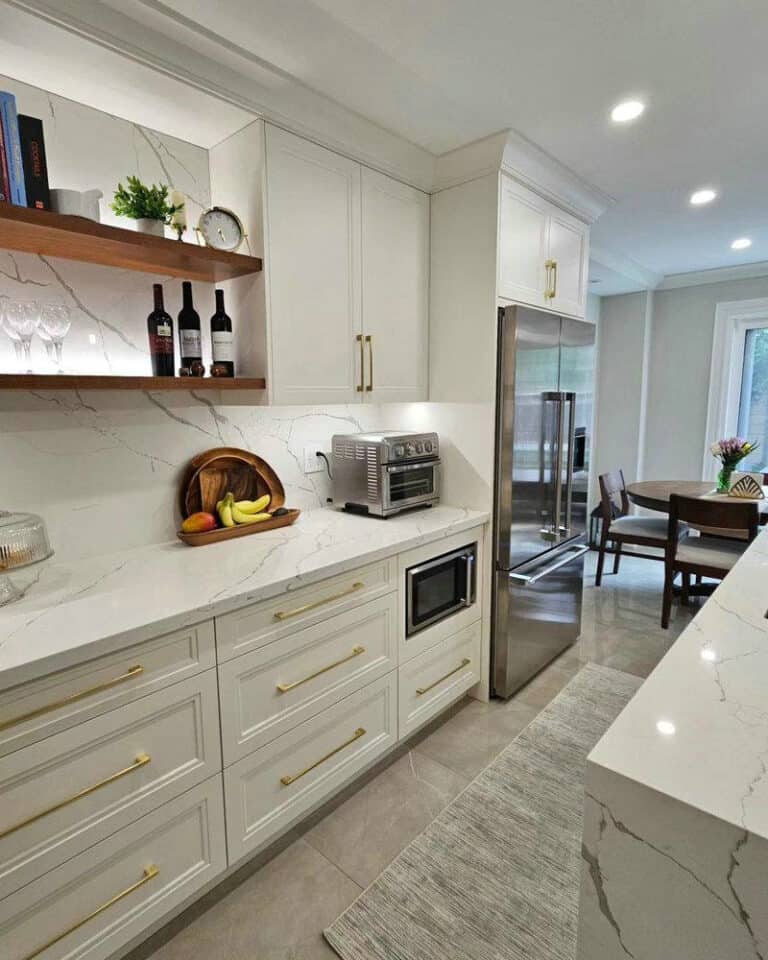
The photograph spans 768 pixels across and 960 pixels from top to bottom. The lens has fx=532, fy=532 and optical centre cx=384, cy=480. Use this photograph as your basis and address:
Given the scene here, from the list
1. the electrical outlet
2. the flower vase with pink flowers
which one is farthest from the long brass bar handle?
the flower vase with pink flowers

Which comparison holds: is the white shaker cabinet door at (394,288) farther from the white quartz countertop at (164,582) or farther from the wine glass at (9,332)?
the wine glass at (9,332)

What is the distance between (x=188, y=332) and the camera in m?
1.91

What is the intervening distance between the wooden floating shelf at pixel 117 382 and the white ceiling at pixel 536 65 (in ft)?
3.23

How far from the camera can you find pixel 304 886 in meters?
1.68

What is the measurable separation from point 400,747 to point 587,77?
8.78ft

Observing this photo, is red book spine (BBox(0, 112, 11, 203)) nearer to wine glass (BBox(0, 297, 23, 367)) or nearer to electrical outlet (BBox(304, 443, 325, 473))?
wine glass (BBox(0, 297, 23, 367))

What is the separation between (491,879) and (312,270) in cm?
221

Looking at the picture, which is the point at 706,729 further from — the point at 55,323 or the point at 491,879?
the point at 55,323

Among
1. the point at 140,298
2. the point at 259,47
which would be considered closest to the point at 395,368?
the point at 140,298

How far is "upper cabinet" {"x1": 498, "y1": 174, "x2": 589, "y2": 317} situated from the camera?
2.39 m

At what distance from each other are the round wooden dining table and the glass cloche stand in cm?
349

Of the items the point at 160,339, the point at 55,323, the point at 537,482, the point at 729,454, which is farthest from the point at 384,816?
the point at 729,454

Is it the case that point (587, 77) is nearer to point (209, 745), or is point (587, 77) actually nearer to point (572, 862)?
point (209, 745)

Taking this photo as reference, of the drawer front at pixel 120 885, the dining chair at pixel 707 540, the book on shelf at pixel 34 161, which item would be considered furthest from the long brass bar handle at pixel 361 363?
the dining chair at pixel 707 540
